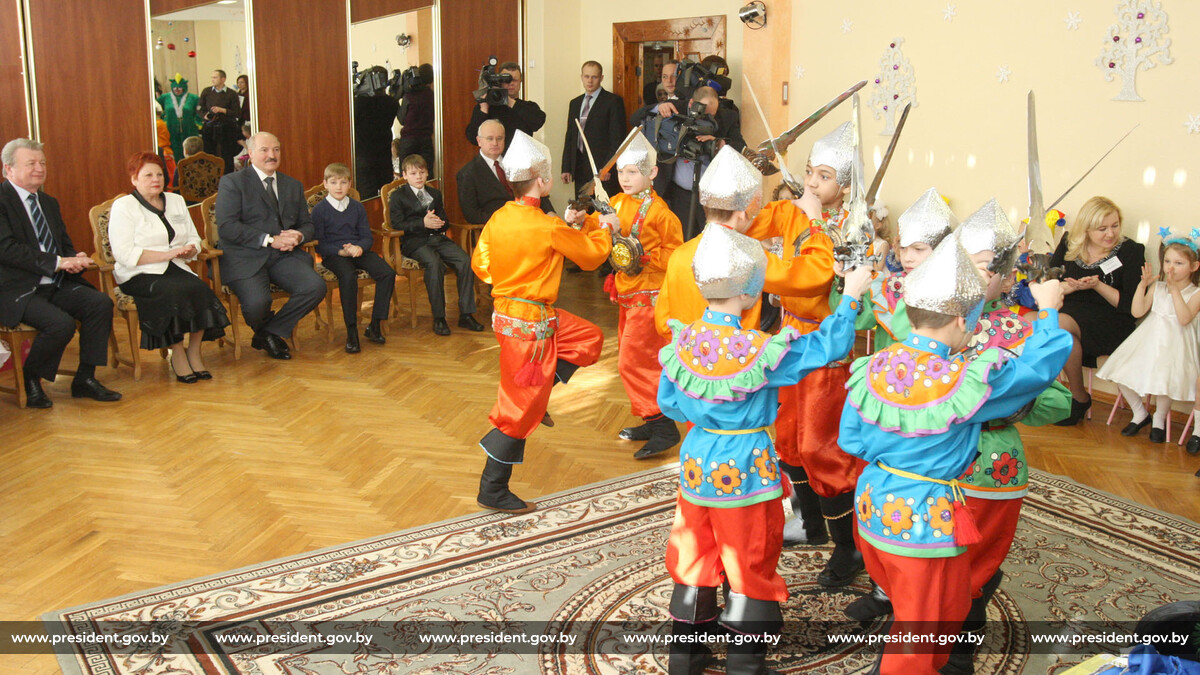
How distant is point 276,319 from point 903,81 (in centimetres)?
445

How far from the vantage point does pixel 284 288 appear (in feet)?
20.9

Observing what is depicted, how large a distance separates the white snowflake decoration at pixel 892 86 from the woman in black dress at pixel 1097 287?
1752 millimetres

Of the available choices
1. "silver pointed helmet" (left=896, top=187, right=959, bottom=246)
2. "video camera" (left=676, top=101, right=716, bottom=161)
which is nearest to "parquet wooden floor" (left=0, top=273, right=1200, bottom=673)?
"video camera" (left=676, top=101, right=716, bottom=161)

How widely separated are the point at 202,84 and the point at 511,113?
2.52 meters

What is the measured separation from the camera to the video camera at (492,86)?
8.41 m

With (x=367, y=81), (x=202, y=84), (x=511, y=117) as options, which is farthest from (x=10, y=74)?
(x=511, y=117)

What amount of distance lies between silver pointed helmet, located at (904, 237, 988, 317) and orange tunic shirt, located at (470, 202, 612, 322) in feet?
5.46

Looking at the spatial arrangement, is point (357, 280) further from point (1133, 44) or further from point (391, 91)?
point (1133, 44)

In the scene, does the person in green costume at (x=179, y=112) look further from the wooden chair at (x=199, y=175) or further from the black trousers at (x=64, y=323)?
the black trousers at (x=64, y=323)

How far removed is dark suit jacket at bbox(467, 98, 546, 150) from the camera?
28.3ft

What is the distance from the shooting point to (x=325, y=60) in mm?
8281

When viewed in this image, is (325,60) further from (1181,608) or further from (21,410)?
(1181,608)

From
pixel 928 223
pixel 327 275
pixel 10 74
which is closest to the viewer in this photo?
pixel 928 223

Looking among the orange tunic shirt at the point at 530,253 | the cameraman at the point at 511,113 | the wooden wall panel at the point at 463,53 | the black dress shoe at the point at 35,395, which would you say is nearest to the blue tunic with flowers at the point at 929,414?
the orange tunic shirt at the point at 530,253
